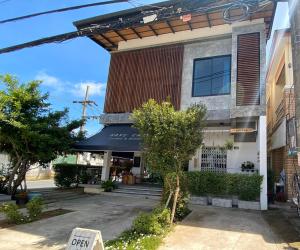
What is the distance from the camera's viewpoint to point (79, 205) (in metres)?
13.2

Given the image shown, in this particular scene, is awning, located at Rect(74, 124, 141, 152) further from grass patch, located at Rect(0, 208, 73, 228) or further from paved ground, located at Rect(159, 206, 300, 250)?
paved ground, located at Rect(159, 206, 300, 250)

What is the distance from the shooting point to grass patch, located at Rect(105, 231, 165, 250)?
22.1 feet

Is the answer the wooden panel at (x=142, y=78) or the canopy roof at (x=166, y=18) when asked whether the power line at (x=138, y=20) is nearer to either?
the canopy roof at (x=166, y=18)

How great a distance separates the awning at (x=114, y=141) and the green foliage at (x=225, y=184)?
3407mm

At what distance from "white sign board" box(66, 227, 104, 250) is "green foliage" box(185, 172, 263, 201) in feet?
27.3

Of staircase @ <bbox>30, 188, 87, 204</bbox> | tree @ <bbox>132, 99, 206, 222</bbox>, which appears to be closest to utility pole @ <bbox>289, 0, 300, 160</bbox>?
tree @ <bbox>132, 99, 206, 222</bbox>

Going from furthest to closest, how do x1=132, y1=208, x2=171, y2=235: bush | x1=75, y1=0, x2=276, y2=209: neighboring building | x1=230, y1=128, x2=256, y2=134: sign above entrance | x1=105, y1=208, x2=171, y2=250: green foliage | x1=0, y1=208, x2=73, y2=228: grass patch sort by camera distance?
x1=75, y1=0, x2=276, y2=209: neighboring building
x1=230, y1=128, x2=256, y2=134: sign above entrance
x1=0, y1=208, x2=73, y2=228: grass patch
x1=132, y1=208, x2=171, y2=235: bush
x1=105, y1=208, x2=171, y2=250: green foliage

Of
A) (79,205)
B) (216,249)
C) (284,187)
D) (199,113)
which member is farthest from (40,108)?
(284,187)

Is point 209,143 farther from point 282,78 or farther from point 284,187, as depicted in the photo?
point 282,78

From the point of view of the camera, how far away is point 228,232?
8.49 meters

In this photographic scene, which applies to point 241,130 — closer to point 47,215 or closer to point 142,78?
point 142,78

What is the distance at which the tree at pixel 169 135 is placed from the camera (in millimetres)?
8758

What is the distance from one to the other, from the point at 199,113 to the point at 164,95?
8077mm

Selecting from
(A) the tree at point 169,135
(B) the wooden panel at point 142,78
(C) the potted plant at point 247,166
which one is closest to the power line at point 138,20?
(A) the tree at point 169,135
